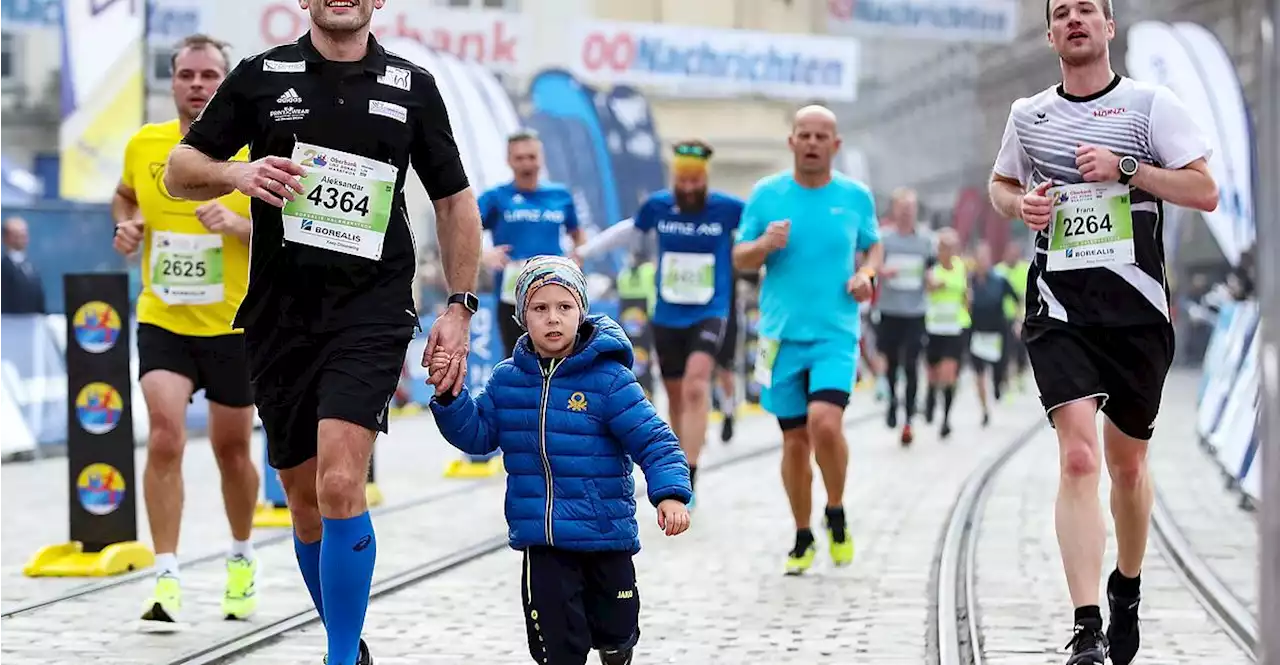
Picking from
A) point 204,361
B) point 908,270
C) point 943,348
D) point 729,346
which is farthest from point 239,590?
point 943,348

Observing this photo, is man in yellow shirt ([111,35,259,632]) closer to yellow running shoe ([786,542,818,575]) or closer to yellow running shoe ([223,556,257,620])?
yellow running shoe ([223,556,257,620])

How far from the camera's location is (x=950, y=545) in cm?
1009

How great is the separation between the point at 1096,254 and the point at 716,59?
31948 millimetres

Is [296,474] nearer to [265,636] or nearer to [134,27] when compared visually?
[265,636]

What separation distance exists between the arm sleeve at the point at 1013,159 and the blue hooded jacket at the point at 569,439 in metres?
1.63

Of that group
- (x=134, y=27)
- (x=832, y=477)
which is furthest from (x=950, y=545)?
(x=134, y=27)

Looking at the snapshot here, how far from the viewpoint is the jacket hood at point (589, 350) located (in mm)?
5465

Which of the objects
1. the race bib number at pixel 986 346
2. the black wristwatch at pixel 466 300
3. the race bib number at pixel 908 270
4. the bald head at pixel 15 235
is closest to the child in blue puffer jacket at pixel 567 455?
the black wristwatch at pixel 466 300

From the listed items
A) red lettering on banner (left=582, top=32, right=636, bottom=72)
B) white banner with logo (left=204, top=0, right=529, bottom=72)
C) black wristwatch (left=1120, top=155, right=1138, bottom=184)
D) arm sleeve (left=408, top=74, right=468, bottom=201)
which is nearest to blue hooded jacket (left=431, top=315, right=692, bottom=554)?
arm sleeve (left=408, top=74, right=468, bottom=201)

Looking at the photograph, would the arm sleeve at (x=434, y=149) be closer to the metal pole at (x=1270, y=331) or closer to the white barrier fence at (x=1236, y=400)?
the metal pole at (x=1270, y=331)

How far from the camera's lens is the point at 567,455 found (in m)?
5.40

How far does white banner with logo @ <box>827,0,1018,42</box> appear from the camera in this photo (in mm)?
40125

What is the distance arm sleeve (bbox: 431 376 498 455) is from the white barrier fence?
6.14 metres

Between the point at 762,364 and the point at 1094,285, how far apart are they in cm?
340
